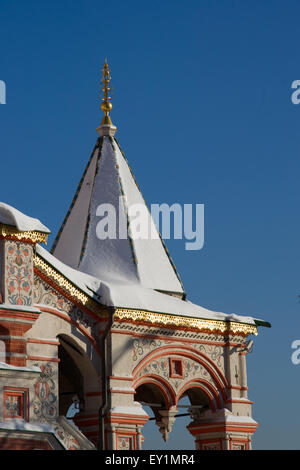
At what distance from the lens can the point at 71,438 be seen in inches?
782

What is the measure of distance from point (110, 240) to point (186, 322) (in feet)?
7.54

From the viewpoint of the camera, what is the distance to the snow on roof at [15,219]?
1916cm

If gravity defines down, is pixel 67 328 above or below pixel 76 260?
below

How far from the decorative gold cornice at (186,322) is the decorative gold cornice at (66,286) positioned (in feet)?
1.37

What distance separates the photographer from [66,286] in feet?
67.3

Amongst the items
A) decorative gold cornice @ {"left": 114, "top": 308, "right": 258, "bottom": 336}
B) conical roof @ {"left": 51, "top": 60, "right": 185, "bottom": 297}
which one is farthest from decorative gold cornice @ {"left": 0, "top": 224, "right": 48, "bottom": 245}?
conical roof @ {"left": 51, "top": 60, "right": 185, "bottom": 297}

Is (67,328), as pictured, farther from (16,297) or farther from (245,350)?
(245,350)

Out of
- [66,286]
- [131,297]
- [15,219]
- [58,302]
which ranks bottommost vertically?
[58,302]

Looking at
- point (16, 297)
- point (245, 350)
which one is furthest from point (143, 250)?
point (16, 297)

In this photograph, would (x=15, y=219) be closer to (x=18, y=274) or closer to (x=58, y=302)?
(x=18, y=274)

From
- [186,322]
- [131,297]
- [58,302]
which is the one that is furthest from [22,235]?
[186,322]

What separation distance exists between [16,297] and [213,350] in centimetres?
495
